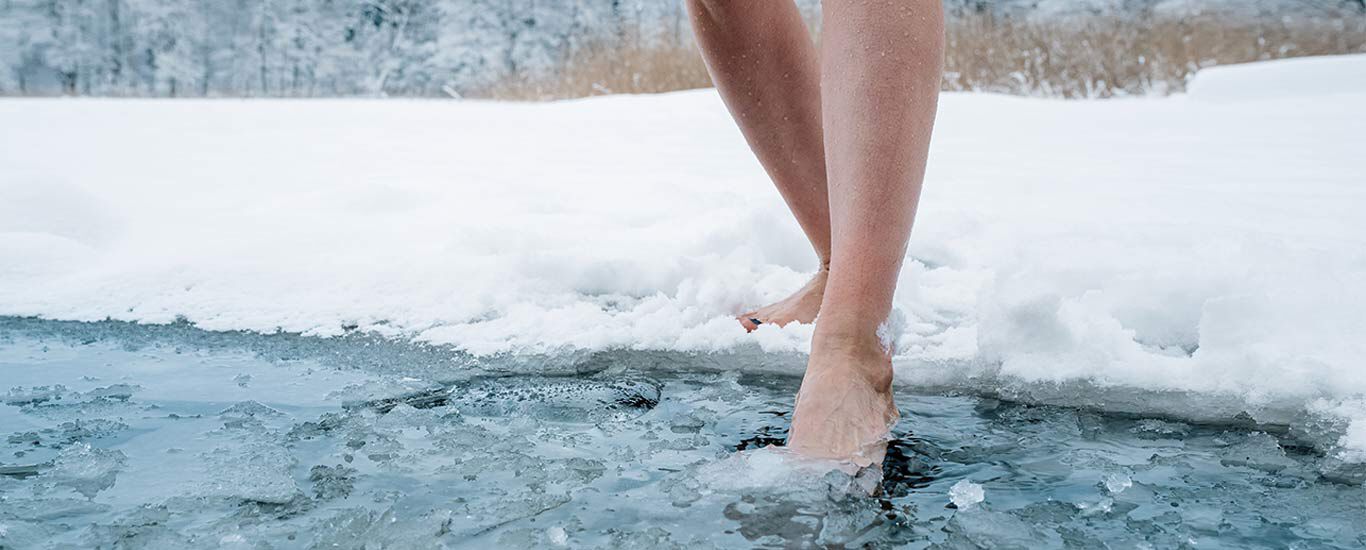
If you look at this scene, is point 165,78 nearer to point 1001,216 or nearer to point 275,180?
point 275,180

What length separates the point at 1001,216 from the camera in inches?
75.7

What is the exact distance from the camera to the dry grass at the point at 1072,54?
7535mm

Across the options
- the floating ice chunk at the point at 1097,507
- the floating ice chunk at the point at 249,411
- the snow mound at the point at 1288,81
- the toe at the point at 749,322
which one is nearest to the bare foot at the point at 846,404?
the floating ice chunk at the point at 1097,507

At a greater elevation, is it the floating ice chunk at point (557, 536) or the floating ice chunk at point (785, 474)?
the floating ice chunk at point (785, 474)

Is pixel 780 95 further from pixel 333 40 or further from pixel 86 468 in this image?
pixel 333 40

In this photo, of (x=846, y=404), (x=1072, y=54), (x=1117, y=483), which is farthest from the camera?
(x=1072, y=54)

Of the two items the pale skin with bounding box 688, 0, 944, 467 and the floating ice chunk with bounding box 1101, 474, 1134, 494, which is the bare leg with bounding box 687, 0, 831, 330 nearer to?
the pale skin with bounding box 688, 0, 944, 467

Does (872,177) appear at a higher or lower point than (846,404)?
higher

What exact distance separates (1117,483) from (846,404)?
22 centimetres

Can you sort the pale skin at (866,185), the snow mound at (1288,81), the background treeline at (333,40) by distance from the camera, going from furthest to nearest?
the background treeline at (333,40) < the snow mound at (1288,81) < the pale skin at (866,185)

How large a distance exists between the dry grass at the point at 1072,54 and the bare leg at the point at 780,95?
19.8ft

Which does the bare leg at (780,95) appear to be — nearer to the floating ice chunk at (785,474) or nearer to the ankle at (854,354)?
the ankle at (854,354)

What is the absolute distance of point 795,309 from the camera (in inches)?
53.5

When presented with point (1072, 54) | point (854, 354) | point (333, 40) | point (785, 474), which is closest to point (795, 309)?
point (854, 354)
